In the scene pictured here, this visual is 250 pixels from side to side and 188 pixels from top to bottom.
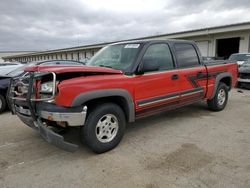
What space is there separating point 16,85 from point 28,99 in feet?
2.20

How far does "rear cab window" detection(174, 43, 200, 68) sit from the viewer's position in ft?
15.3

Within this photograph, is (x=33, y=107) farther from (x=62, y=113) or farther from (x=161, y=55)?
(x=161, y=55)

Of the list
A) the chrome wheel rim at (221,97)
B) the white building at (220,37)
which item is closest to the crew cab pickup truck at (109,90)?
the chrome wheel rim at (221,97)

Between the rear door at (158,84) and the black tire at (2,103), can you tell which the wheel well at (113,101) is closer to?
the rear door at (158,84)

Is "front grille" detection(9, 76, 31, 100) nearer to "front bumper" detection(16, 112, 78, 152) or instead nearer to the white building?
"front bumper" detection(16, 112, 78, 152)

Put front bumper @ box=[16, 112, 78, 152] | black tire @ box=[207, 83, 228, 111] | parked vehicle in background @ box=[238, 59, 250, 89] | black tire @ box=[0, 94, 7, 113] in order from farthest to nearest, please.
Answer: parked vehicle in background @ box=[238, 59, 250, 89] < black tire @ box=[0, 94, 7, 113] < black tire @ box=[207, 83, 228, 111] < front bumper @ box=[16, 112, 78, 152]

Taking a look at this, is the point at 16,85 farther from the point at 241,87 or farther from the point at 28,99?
the point at 241,87

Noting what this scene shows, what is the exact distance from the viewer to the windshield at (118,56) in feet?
13.0

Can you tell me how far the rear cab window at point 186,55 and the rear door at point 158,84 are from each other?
0.24 metres

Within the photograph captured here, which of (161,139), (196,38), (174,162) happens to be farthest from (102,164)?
(196,38)

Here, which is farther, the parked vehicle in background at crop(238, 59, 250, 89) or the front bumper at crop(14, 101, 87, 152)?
the parked vehicle in background at crop(238, 59, 250, 89)

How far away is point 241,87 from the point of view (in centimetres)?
1021

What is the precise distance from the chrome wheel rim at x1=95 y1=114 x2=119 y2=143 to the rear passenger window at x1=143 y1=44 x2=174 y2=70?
126cm

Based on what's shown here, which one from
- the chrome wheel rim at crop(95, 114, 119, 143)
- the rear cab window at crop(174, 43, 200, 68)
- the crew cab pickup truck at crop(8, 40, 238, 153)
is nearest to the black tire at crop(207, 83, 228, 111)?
the crew cab pickup truck at crop(8, 40, 238, 153)
